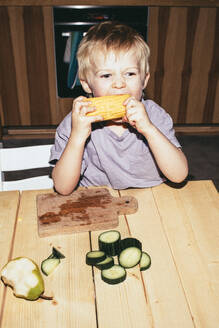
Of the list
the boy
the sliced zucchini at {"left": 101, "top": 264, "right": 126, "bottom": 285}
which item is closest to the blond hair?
the boy

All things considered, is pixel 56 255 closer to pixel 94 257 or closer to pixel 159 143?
pixel 94 257

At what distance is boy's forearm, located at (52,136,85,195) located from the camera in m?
1.48

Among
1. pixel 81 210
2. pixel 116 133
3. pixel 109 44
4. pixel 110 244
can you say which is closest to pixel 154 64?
pixel 116 133

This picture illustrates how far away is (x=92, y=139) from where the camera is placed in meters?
1.77

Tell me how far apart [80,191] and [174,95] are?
329 centimetres

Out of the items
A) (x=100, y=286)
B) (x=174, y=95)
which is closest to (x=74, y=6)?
(x=174, y=95)

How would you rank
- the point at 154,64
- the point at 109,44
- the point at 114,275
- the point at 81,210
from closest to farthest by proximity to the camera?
1. the point at 114,275
2. the point at 81,210
3. the point at 109,44
4. the point at 154,64

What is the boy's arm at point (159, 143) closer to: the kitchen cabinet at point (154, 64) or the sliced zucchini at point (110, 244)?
the sliced zucchini at point (110, 244)

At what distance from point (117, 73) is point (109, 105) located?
0.74 ft

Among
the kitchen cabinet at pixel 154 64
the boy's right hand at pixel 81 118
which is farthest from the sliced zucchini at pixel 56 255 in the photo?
the kitchen cabinet at pixel 154 64

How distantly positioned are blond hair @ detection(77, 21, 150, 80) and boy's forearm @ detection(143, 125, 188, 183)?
37 cm

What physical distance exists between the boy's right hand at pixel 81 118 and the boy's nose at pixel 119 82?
0.56 feet

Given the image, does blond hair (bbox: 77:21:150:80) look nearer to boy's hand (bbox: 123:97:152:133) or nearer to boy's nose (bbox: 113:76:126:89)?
boy's nose (bbox: 113:76:126:89)

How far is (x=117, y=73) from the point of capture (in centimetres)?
152
